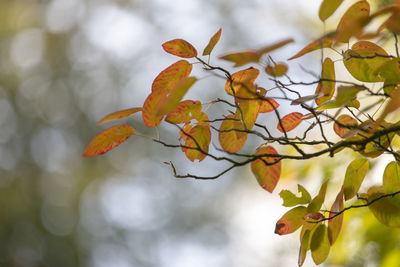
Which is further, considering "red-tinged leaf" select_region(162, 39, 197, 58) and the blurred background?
the blurred background

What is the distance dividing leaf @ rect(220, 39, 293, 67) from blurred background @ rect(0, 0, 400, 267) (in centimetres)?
244

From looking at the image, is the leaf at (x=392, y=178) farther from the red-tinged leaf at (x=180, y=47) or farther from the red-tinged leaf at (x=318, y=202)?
the red-tinged leaf at (x=180, y=47)

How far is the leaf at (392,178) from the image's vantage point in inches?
15.1

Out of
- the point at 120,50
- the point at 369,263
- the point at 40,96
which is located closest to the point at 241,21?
the point at 120,50

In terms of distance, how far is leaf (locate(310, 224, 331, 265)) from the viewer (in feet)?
1.22

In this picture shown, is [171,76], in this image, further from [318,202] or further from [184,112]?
[318,202]

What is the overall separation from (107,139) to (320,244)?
220 mm

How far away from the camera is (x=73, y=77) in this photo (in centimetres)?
326

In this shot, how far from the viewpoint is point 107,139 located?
0.37 meters

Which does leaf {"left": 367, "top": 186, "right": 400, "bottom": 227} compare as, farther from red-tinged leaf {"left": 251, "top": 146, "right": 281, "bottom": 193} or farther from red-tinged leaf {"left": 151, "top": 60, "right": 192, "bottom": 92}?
red-tinged leaf {"left": 151, "top": 60, "right": 192, "bottom": 92}

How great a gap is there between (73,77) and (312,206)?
3.14 m

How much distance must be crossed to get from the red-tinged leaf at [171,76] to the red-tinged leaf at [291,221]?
16 cm

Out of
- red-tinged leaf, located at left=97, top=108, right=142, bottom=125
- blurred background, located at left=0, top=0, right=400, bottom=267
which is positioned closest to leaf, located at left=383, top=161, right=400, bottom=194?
red-tinged leaf, located at left=97, top=108, right=142, bottom=125

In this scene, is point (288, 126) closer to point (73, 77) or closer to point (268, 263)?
point (268, 263)
